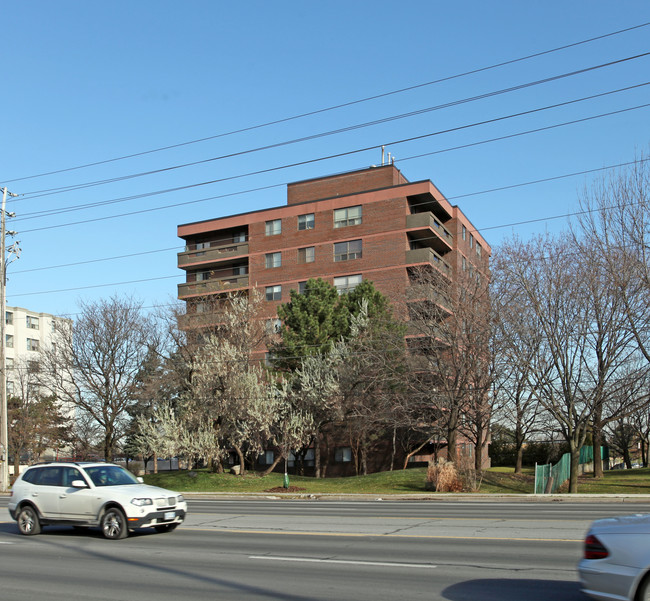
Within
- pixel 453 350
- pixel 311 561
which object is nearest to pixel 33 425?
pixel 453 350

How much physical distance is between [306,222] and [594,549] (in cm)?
4999

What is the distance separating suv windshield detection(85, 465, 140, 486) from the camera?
14453 mm

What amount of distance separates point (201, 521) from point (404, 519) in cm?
512

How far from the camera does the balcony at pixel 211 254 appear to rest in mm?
58906

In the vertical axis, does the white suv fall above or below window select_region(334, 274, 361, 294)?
below

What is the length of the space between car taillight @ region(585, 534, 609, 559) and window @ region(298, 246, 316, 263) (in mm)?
48548

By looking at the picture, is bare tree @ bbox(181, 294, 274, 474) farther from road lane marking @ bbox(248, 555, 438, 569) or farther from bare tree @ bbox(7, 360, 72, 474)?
road lane marking @ bbox(248, 555, 438, 569)

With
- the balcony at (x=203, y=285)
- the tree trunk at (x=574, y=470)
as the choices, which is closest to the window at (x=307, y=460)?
the balcony at (x=203, y=285)

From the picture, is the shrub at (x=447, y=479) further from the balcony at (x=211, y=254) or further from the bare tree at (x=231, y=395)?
the balcony at (x=211, y=254)

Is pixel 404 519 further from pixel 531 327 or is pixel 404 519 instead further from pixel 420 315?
pixel 420 315

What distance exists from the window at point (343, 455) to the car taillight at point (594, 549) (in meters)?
43.6

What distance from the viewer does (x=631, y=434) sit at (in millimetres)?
63906

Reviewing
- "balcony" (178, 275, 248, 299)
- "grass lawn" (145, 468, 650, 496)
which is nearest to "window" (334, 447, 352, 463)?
"grass lawn" (145, 468, 650, 496)

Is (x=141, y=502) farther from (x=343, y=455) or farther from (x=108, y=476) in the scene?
(x=343, y=455)
